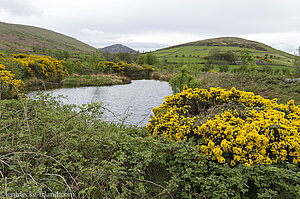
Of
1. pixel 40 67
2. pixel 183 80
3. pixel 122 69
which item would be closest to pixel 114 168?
pixel 183 80

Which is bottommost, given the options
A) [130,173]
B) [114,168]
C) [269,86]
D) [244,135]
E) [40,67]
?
[130,173]

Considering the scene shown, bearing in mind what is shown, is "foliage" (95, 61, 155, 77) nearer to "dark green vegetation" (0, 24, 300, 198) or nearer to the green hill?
the green hill

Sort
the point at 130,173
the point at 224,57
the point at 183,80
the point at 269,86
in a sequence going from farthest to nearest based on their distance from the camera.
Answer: the point at 224,57
the point at 269,86
the point at 183,80
the point at 130,173

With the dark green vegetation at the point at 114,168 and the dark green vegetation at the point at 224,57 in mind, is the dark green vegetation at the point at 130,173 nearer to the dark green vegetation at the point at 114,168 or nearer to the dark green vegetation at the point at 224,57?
the dark green vegetation at the point at 114,168

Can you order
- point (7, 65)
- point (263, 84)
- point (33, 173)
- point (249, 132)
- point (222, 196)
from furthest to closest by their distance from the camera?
point (7, 65)
point (263, 84)
point (249, 132)
point (33, 173)
point (222, 196)

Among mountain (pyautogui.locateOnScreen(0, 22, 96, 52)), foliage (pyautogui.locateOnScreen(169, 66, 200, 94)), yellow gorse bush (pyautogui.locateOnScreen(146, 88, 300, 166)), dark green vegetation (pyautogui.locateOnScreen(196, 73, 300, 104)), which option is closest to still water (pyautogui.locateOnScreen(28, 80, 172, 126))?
yellow gorse bush (pyautogui.locateOnScreen(146, 88, 300, 166))

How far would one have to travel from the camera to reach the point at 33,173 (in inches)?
98.9

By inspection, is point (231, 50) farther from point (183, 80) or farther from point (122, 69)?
point (183, 80)

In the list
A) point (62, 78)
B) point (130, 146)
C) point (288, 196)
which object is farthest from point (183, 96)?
point (62, 78)

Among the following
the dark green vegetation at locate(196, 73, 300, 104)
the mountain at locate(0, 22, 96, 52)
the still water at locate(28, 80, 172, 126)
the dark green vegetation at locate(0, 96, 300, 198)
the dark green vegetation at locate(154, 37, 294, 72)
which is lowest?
the still water at locate(28, 80, 172, 126)

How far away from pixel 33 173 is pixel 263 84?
1418 cm

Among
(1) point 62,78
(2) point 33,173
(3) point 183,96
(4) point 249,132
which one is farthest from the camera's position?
(1) point 62,78

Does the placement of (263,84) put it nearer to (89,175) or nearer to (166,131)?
(166,131)

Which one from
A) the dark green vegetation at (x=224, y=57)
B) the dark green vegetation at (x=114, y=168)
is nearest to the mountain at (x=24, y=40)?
the dark green vegetation at (x=224, y=57)
